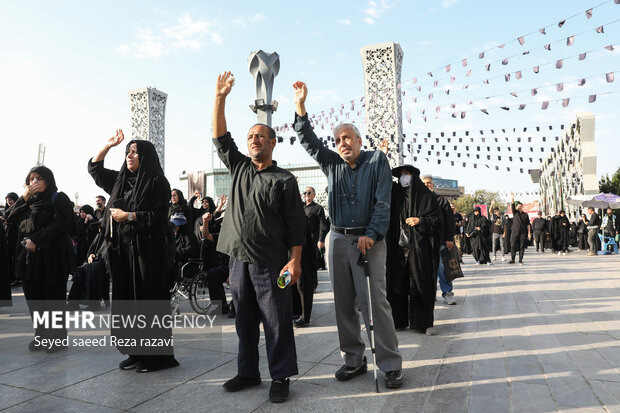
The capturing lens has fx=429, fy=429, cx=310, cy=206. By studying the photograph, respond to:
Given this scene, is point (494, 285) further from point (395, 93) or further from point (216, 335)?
point (395, 93)

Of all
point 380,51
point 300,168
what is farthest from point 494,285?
point 300,168

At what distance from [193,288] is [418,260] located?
3.10 m

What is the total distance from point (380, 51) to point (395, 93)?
217cm

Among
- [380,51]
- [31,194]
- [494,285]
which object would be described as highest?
[380,51]

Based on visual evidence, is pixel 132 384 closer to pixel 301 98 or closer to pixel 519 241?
pixel 301 98

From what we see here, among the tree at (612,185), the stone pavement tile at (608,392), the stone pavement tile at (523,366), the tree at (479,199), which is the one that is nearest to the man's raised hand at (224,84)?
the stone pavement tile at (523,366)

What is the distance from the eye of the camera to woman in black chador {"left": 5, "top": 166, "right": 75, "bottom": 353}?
4258mm

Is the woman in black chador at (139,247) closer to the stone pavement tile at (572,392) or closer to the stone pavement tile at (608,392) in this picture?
the stone pavement tile at (572,392)

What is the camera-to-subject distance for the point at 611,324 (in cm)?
486

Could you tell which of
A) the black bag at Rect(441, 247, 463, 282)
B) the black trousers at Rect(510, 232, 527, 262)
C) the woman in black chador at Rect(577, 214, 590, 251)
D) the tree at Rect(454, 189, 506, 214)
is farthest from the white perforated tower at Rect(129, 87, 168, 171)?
the tree at Rect(454, 189, 506, 214)

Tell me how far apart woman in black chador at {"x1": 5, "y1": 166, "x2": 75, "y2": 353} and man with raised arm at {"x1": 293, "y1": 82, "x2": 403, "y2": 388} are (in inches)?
110

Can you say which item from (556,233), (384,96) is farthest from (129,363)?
(556,233)

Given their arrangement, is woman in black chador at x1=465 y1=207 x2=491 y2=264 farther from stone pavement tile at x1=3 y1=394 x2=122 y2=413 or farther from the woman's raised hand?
stone pavement tile at x1=3 y1=394 x2=122 y2=413

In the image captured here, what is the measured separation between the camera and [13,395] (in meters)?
2.90
